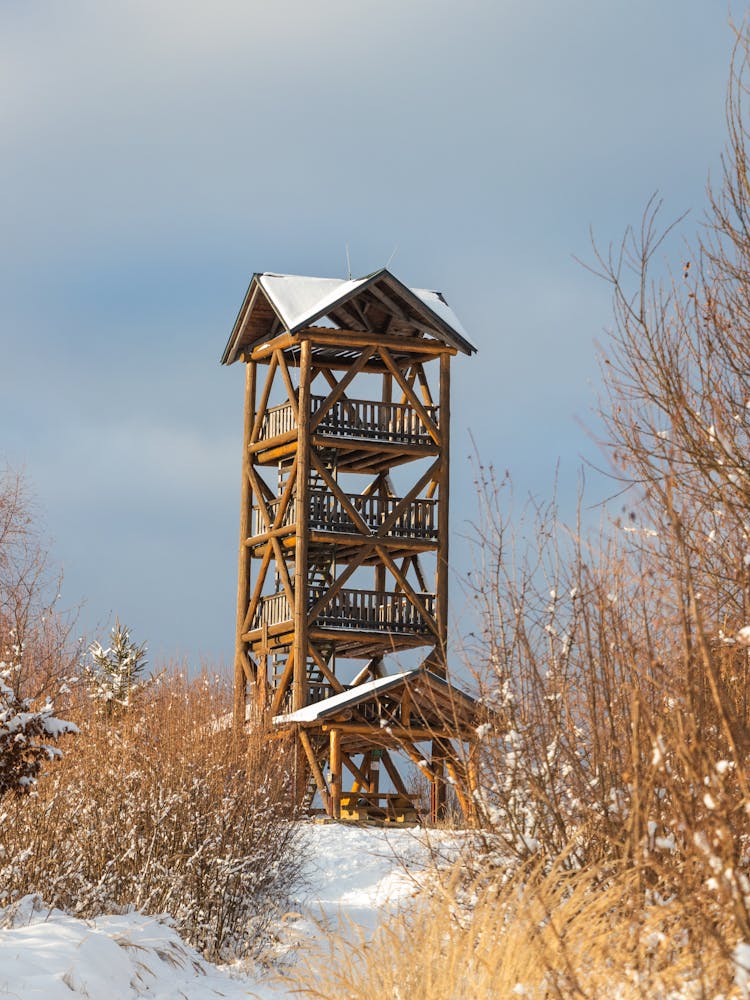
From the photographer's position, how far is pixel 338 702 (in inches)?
1086

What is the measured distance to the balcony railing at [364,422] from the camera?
3036 centimetres

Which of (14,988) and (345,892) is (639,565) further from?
(345,892)

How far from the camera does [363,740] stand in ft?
99.7

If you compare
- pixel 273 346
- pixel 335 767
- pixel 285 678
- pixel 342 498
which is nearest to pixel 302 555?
pixel 342 498

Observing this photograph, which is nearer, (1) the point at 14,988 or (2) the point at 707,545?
(1) the point at 14,988

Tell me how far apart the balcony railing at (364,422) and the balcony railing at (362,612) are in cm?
318

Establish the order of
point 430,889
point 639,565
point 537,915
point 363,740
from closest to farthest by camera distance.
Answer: point 537,915 → point 430,889 → point 639,565 → point 363,740

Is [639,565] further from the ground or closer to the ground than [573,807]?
further from the ground

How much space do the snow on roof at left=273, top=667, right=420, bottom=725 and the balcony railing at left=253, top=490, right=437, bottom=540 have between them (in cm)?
361

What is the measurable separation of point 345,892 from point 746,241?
12906 mm

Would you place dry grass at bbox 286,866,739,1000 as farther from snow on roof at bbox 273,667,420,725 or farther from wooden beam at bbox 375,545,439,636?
wooden beam at bbox 375,545,439,636

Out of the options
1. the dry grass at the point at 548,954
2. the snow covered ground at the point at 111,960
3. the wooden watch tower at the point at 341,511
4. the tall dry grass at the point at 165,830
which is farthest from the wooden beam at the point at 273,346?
the dry grass at the point at 548,954

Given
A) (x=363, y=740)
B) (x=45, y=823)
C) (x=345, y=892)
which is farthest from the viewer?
(x=363, y=740)

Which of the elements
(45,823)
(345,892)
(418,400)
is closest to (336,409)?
(418,400)
